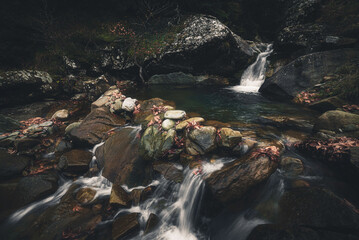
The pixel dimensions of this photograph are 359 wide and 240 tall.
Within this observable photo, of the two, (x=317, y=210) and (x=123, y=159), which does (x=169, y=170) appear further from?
(x=317, y=210)

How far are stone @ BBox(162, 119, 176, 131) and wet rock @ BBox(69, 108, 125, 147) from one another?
8.34 feet

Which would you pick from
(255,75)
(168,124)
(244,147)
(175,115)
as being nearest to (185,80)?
(255,75)

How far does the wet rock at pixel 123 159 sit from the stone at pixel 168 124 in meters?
1.18

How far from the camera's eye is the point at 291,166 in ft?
11.7

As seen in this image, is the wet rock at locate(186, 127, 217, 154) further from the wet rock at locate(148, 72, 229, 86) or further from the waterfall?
the wet rock at locate(148, 72, 229, 86)

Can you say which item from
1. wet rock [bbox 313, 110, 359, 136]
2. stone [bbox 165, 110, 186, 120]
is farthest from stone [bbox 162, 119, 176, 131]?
wet rock [bbox 313, 110, 359, 136]

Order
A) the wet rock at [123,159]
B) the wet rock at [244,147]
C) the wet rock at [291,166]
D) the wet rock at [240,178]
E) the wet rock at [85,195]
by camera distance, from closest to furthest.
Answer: the wet rock at [240,178] → the wet rock at [291,166] → the wet rock at [244,147] → the wet rock at [85,195] → the wet rock at [123,159]

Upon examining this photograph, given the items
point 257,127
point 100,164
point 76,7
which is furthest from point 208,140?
point 76,7

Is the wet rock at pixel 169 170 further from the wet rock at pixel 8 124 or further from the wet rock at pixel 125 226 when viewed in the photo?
the wet rock at pixel 8 124

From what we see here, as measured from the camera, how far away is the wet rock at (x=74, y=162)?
5.17m

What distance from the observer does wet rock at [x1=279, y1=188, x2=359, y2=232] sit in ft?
→ 8.25

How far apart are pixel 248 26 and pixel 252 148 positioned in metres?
19.3

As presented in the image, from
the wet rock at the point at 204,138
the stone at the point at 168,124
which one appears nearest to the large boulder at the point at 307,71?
the wet rock at the point at 204,138

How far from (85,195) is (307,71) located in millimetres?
11403
